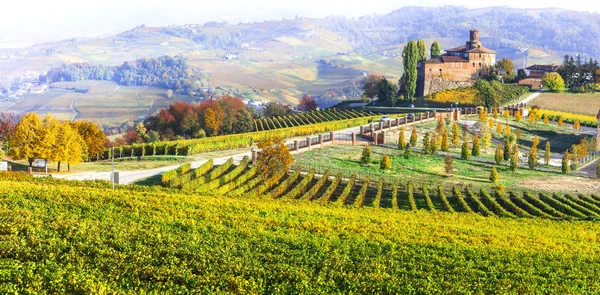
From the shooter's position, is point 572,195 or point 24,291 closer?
point 24,291

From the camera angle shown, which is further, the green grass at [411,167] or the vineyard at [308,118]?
the vineyard at [308,118]

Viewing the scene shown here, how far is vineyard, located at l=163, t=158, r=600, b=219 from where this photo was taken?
1356 inches

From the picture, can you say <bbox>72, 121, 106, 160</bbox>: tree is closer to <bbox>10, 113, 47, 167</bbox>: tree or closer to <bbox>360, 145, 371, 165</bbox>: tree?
<bbox>10, 113, 47, 167</bbox>: tree

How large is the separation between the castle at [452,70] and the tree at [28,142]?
62.7 m

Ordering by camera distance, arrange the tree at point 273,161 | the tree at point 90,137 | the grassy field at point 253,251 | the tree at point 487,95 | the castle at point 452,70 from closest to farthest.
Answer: the grassy field at point 253,251 < the tree at point 273,161 < the tree at point 90,137 < the tree at point 487,95 < the castle at point 452,70

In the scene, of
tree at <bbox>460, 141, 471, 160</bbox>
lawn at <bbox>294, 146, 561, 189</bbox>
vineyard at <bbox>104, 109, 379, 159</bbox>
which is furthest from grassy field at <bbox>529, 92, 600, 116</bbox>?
vineyard at <bbox>104, 109, 379, 159</bbox>

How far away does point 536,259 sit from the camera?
64.5ft

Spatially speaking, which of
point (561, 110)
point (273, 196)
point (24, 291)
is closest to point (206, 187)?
point (273, 196)

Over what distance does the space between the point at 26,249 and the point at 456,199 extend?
91.3 ft

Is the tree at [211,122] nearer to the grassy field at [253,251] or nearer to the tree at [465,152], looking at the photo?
the tree at [465,152]

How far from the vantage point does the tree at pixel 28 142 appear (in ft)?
135

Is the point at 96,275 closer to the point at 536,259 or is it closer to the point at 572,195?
the point at 536,259

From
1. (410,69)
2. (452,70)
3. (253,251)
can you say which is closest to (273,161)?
(253,251)

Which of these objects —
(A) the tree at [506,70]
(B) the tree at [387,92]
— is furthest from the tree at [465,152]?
(A) the tree at [506,70]
